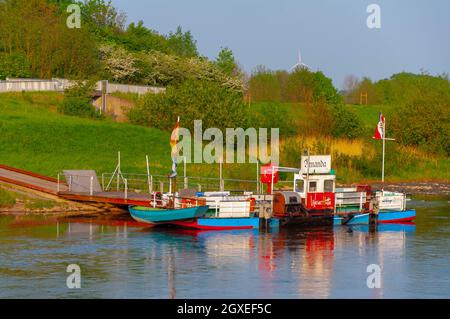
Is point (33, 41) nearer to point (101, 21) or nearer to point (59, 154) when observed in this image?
point (101, 21)

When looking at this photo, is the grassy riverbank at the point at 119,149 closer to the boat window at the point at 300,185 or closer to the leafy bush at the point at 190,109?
the leafy bush at the point at 190,109

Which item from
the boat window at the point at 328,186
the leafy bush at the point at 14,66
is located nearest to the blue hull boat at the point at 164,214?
the boat window at the point at 328,186

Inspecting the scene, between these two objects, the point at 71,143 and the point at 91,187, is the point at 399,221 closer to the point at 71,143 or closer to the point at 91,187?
the point at 91,187

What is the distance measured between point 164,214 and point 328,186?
415 inches

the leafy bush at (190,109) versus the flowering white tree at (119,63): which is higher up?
the flowering white tree at (119,63)

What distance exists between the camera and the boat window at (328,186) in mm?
59156

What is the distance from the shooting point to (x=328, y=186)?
5922cm

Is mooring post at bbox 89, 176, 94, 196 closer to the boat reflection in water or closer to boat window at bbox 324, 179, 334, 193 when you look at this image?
the boat reflection in water

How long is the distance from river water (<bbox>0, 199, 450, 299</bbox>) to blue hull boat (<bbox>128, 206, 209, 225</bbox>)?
664 mm

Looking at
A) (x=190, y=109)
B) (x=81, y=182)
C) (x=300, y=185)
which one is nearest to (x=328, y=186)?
(x=300, y=185)

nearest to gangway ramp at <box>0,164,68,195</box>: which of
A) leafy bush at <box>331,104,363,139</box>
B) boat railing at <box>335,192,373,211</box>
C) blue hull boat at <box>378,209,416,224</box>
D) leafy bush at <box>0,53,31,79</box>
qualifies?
boat railing at <box>335,192,373,211</box>

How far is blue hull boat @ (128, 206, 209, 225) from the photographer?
54.8 metres

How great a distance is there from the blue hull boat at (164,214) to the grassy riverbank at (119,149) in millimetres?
14666

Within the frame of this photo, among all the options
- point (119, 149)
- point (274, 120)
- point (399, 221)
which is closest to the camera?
point (399, 221)
